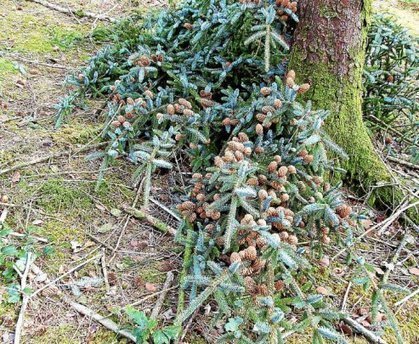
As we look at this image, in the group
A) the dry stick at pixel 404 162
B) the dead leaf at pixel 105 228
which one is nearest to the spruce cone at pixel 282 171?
the dead leaf at pixel 105 228

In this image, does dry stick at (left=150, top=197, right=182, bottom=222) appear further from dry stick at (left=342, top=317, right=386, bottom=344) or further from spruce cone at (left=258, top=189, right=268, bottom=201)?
dry stick at (left=342, top=317, right=386, bottom=344)

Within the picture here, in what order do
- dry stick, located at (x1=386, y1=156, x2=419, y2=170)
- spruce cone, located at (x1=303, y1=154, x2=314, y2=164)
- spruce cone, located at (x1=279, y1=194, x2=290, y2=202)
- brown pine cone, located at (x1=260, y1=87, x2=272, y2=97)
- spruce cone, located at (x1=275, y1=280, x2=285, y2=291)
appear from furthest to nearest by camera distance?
dry stick, located at (x1=386, y1=156, x2=419, y2=170) < brown pine cone, located at (x1=260, y1=87, x2=272, y2=97) < spruce cone, located at (x1=303, y1=154, x2=314, y2=164) < spruce cone, located at (x1=279, y1=194, x2=290, y2=202) < spruce cone, located at (x1=275, y1=280, x2=285, y2=291)

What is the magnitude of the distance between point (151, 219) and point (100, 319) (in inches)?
19.7

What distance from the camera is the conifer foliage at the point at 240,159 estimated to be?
1.55m

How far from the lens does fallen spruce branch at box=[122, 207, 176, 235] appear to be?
6.49 feet

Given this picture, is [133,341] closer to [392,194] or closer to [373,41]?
[392,194]

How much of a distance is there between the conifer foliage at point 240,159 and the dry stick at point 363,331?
0.34 ft

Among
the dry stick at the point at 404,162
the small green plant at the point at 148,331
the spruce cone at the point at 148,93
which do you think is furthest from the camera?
the dry stick at the point at 404,162

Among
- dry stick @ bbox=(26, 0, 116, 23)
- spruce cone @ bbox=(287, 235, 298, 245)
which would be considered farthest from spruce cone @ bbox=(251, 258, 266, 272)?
dry stick @ bbox=(26, 0, 116, 23)

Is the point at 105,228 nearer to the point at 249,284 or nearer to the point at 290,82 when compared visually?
the point at 249,284

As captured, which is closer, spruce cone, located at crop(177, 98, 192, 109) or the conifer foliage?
the conifer foliage

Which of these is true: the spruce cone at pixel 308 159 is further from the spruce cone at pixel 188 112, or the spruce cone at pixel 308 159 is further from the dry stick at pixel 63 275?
the dry stick at pixel 63 275

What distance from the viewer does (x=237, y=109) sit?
83.4 inches

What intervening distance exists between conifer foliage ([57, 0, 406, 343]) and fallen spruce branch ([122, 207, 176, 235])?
Result: 0.33ft
